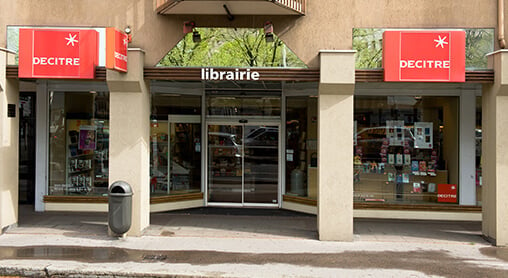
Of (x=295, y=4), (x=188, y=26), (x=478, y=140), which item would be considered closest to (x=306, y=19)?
(x=295, y=4)

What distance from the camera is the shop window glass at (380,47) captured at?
8742 millimetres

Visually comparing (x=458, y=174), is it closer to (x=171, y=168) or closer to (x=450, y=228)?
(x=450, y=228)

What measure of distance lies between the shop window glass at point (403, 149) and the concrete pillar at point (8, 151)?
8.14 meters

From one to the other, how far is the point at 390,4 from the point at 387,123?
3.66 m

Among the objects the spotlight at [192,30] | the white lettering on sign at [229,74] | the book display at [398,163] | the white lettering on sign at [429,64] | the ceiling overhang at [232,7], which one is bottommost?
the book display at [398,163]

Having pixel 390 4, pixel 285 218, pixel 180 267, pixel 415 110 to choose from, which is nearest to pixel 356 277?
pixel 180 267

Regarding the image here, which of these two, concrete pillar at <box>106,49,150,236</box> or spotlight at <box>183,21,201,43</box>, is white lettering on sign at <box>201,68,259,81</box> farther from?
concrete pillar at <box>106,49,150,236</box>

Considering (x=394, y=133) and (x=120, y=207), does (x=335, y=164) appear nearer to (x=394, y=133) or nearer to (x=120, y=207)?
(x=394, y=133)

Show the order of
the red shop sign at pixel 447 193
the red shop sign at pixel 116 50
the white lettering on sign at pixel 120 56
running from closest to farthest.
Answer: the red shop sign at pixel 116 50 → the white lettering on sign at pixel 120 56 → the red shop sign at pixel 447 193

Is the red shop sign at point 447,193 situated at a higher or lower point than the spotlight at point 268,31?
lower

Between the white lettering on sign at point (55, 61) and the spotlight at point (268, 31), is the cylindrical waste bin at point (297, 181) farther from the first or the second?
the white lettering on sign at point (55, 61)

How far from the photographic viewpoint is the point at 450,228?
1008 centimetres

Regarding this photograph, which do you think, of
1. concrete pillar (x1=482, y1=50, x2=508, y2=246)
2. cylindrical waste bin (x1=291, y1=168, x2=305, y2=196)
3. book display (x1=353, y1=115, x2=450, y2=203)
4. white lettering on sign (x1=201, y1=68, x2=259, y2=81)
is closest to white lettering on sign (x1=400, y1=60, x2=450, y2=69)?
concrete pillar (x1=482, y1=50, x2=508, y2=246)

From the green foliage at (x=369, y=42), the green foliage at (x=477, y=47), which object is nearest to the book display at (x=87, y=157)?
the green foliage at (x=369, y=42)
